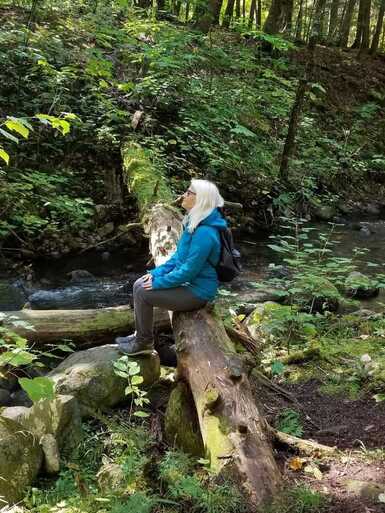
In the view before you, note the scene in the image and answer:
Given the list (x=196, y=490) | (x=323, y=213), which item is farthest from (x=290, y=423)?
(x=323, y=213)

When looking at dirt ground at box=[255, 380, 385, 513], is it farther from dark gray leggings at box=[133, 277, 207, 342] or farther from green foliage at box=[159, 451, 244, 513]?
dark gray leggings at box=[133, 277, 207, 342]

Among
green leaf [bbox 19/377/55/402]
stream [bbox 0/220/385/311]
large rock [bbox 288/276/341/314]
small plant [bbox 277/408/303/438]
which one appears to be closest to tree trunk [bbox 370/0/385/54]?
stream [bbox 0/220/385/311]

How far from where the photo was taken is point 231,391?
4031 millimetres

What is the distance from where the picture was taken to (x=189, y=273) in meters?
4.86

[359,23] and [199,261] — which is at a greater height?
[359,23]

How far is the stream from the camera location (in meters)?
8.70

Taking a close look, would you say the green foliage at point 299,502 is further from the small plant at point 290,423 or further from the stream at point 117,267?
the stream at point 117,267

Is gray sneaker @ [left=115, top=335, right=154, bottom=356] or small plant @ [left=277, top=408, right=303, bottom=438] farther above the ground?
gray sneaker @ [left=115, top=335, right=154, bottom=356]

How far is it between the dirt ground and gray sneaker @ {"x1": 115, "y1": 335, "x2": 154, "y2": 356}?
121 centimetres

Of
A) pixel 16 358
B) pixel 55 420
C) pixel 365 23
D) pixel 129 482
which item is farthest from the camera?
pixel 365 23

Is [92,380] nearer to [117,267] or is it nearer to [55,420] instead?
[55,420]

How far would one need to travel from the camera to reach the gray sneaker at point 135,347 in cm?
516

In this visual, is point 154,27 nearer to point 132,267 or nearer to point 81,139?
point 81,139

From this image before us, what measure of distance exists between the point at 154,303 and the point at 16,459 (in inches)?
78.2
